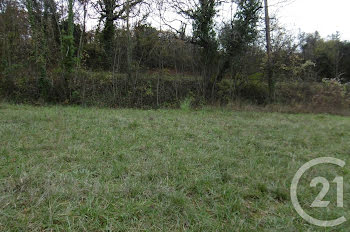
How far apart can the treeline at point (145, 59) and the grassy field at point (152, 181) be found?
5182mm

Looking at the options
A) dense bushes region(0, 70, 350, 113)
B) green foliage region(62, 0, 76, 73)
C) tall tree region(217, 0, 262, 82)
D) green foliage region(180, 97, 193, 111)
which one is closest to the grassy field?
green foliage region(180, 97, 193, 111)

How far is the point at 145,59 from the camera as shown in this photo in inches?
368

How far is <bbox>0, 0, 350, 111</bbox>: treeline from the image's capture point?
27.1ft

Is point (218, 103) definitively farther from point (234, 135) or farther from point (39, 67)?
point (39, 67)

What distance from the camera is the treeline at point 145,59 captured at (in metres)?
8.26

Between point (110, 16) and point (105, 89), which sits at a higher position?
point (110, 16)

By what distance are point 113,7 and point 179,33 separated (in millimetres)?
3455

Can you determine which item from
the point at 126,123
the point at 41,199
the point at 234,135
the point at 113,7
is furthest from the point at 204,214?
the point at 113,7

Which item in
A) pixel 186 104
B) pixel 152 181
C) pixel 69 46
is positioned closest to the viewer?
pixel 152 181

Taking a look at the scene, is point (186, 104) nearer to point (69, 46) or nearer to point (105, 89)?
point (105, 89)

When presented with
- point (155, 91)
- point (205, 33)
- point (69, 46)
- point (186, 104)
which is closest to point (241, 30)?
point (205, 33)

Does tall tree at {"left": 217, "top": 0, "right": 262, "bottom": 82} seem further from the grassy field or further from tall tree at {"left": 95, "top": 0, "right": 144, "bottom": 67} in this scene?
the grassy field

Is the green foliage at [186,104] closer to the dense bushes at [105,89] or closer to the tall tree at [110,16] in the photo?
the dense bushes at [105,89]

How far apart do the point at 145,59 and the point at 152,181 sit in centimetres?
807
